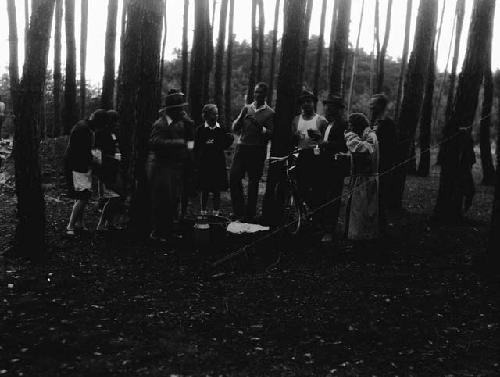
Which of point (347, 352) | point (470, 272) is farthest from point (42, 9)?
point (470, 272)

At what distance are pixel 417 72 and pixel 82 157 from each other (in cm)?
662

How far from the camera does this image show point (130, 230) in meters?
7.45

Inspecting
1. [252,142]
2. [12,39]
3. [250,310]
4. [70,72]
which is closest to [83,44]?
[12,39]

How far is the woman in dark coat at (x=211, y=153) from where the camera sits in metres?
8.30

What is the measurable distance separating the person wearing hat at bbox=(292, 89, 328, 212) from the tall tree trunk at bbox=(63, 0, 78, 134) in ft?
36.4

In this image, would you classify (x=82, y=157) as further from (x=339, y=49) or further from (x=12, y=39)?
(x=12, y=39)

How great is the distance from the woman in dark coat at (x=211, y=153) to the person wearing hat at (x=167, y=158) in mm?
936

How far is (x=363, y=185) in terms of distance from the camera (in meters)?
6.70

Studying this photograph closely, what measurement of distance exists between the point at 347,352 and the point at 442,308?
145cm

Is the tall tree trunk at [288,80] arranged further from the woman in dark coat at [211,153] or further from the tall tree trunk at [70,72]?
the tall tree trunk at [70,72]

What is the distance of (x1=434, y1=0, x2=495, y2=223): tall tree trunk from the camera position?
8508 mm

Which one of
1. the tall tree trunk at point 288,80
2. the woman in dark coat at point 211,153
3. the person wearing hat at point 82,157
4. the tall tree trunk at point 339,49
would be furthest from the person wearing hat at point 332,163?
the tall tree trunk at point 339,49

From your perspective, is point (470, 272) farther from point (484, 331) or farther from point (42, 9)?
point (42, 9)

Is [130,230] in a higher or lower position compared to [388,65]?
lower
